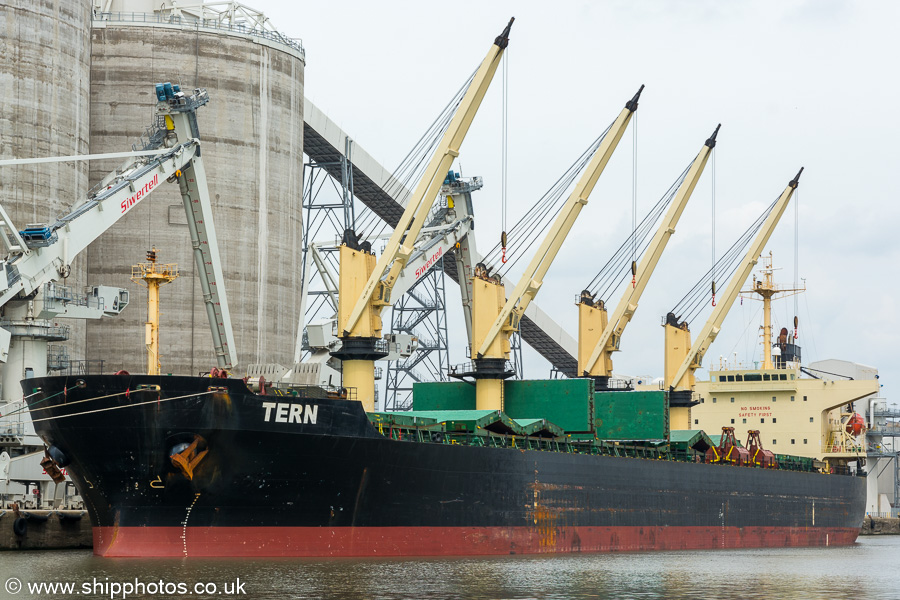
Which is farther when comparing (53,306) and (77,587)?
(53,306)

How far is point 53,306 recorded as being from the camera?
3672 centimetres

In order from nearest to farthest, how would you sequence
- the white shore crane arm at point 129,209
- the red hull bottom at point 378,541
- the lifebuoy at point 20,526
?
the red hull bottom at point 378,541
the lifebuoy at point 20,526
the white shore crane arm at point 129,209

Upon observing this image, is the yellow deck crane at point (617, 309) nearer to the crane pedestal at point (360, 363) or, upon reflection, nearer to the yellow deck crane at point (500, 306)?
the yellow deck crane at point (500, 306)

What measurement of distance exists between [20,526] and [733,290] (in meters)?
35.2

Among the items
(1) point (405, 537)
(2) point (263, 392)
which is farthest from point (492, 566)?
(2) point (263, 392)

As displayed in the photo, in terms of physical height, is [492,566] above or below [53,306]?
below

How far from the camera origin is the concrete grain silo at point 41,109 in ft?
155

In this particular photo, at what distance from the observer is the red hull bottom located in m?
27.8

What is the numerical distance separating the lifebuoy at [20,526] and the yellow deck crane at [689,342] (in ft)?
94.8

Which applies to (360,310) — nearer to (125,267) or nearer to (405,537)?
(405,537)

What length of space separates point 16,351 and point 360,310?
10.3m

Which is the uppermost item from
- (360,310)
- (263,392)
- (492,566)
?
(360,310)

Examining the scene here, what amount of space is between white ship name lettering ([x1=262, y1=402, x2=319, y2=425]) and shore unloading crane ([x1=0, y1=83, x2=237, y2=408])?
10.6 metres

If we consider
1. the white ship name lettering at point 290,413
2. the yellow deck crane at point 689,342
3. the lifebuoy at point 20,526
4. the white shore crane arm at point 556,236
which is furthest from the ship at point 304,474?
the yellow deck crane at point 689,342
